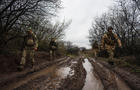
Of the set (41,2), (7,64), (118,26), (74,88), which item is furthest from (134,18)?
(7,64)

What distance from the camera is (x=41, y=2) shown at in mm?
6781

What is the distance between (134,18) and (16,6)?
1609cm

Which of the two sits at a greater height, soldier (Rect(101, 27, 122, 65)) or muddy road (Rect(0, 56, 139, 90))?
soldier (Rect(101, 27, 122, 65))

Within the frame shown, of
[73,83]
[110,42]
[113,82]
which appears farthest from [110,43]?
[73,83]

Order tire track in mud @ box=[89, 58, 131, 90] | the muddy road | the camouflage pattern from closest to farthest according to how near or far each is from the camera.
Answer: tire track in mud @ box=[89, 58, 131, 90] < the muddy road < the camouflage pattern

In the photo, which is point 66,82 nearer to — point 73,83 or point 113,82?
point 73,83

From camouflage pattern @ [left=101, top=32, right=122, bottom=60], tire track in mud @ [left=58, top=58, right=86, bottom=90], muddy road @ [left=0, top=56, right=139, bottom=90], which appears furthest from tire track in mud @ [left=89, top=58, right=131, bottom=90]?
camouflage pattern @ [left=101, top=32, right=122, bottom=60]

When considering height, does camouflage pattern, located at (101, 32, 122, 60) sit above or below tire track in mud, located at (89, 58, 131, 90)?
above

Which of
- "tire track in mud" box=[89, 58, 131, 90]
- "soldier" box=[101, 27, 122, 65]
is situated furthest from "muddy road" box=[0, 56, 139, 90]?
"soldier" box=[101, 27, 122, 65]

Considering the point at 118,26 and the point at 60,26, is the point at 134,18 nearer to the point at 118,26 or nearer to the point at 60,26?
the point at 118,26

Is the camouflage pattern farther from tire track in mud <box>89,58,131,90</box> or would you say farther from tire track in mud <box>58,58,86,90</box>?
tire track in mud <box>58,58,86,90</box>

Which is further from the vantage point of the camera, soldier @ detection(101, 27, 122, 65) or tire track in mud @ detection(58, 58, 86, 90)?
soldier @ detection(101, 27, 122, 65)

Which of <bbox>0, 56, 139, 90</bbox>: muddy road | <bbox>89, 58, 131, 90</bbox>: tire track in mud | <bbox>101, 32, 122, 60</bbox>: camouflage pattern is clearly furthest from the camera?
<bbox>101, 32, 122, 60</bbox>: camouflage pattern

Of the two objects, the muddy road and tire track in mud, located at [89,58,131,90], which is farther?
the muddy road
